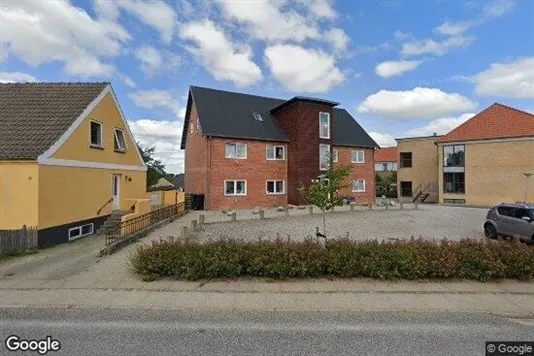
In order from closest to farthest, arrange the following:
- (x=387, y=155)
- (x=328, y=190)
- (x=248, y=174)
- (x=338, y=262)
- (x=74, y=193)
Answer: (x=338, y=262)
(x=328, y=190)
(x=74, y=193)
(x=248, y=174)
(x=387, y=155)

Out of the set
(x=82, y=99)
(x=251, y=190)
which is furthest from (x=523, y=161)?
(x=82, y=99)

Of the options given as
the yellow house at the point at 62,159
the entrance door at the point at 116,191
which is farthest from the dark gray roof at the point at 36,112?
the entrance door at the point at 116,191

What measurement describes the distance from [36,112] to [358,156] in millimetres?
25245

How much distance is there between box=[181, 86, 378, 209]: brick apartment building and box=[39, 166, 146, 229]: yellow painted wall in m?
7.18

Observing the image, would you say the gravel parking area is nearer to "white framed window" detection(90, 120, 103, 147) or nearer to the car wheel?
the car wheel

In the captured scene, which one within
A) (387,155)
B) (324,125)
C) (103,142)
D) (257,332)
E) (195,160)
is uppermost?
(387,155)

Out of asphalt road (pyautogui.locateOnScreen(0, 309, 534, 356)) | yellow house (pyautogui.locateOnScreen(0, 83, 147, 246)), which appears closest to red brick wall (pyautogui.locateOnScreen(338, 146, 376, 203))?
yellow house (pyautogui.locateOnScreen(0, 83, 147, 246))

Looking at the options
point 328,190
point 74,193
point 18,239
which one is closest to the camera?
point 328,190

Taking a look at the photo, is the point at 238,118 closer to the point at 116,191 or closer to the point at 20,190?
the point at 116,191

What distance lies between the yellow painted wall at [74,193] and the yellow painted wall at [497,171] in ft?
101

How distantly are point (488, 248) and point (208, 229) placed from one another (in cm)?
1051

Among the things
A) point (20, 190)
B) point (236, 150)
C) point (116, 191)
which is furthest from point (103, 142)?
point (236, 150)

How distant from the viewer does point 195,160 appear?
81.6 ft

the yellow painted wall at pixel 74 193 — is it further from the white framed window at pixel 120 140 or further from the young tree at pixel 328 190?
the young tree at pixel 328 190
